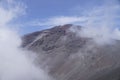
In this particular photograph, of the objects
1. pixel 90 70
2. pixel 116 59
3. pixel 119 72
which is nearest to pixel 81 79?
pixel 90 70

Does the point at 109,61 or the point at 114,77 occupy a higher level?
the point at 109,61

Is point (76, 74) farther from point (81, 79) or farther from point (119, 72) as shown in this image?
point (119, 72)

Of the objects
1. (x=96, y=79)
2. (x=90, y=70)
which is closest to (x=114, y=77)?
(x=96, y=79)

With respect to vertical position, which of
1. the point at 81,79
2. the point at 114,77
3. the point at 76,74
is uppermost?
the point at 76,74

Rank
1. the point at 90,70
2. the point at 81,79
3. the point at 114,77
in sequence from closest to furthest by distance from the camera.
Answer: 1. the point at 114,77
2. the point at 81,79
3. the point at 90,70

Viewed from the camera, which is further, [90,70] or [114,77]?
[90,70]

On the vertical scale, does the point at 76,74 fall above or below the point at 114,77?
above

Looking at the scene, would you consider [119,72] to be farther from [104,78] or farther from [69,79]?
[69,79]

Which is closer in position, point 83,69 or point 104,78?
point 104,78

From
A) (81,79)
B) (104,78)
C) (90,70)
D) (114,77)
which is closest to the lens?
(114,77)
